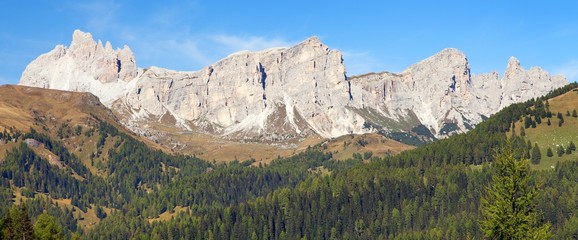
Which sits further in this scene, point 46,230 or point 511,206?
point 46,230

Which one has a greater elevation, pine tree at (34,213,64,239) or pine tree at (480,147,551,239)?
pine tree at (480,147,551,239)

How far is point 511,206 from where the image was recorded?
5019 centimetres

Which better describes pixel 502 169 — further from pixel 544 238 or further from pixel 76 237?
pixel 76 237

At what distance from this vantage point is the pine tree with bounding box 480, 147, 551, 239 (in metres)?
49.3

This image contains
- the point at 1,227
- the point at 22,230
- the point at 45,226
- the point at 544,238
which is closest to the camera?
the point at 544,238

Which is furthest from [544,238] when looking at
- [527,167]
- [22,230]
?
[22,230]

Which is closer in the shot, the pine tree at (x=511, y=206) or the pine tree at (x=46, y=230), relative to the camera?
the pine tree at (x=511, y=206)

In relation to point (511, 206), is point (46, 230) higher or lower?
lower

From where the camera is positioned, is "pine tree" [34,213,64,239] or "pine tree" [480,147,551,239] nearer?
"pine tree" [480,147,551,239]

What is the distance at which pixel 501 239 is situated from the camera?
50.4 meters

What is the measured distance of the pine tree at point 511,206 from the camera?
1943 inches

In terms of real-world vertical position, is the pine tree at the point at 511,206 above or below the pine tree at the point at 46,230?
above

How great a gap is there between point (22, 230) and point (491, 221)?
77979mm

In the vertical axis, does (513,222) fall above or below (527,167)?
below
